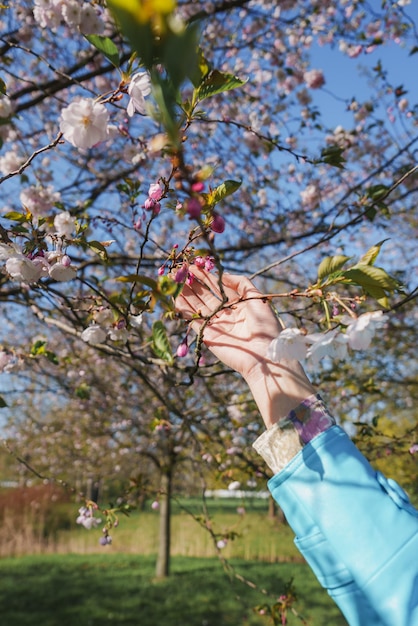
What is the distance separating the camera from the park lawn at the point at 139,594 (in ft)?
18.5

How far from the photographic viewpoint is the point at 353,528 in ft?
2.39

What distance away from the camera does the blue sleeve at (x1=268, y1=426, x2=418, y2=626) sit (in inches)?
27.0

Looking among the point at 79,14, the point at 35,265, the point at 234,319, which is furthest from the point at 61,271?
the point at 79,14

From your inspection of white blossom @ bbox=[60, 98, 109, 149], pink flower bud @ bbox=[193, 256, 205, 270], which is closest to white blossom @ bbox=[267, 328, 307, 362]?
pink flower bud @ bbox=[193, 256, 205, 270]

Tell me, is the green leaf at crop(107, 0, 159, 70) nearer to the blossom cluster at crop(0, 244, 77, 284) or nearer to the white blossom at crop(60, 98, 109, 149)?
the white blossom at crop(60, 98, 109, 149)

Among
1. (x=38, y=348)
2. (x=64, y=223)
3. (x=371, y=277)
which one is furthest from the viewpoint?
(x=38, y=348)

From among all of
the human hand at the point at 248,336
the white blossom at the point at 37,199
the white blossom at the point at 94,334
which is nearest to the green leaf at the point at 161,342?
the human hand at the point at 248,336

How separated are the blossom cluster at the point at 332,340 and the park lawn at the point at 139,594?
494cm

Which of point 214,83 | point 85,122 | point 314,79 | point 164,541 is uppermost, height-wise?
point 314,79

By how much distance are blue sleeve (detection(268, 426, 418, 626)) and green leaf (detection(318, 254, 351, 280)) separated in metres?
0.26

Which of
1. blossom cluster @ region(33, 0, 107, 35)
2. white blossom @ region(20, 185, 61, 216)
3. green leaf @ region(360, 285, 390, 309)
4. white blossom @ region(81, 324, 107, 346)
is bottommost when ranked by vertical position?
green leaf @ region(360, 285, 390, 309)

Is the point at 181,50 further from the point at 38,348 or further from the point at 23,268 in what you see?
the point at 38,348

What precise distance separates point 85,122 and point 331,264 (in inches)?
24.4

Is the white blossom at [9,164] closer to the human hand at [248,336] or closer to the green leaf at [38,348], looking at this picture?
the green leaf at [38,348]
